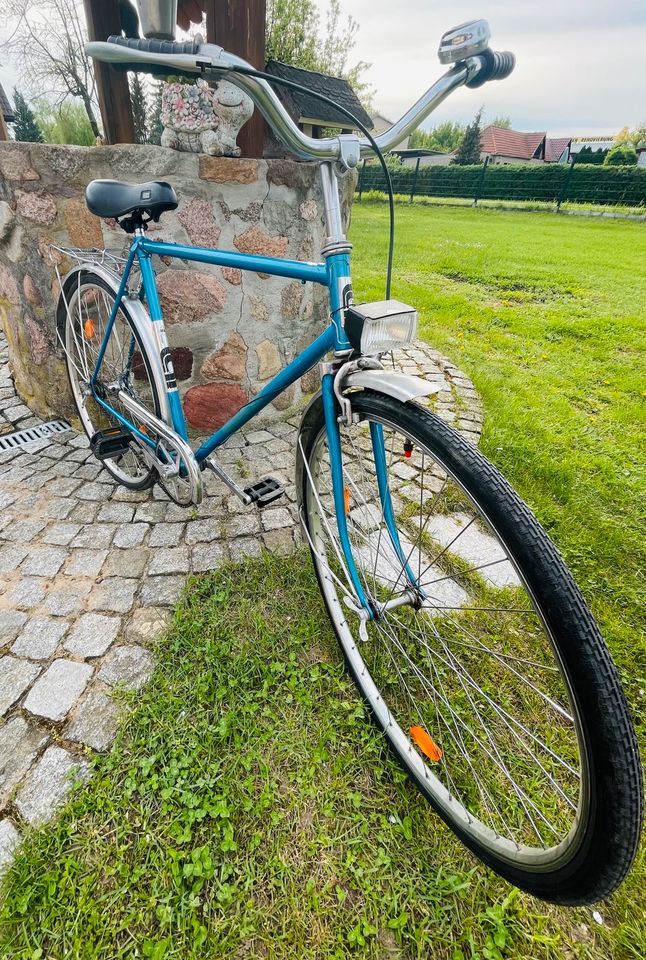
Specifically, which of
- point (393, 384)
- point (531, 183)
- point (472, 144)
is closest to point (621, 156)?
point (531, 183)

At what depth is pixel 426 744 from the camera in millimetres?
1249

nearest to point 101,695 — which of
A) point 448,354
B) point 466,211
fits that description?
point 448,354

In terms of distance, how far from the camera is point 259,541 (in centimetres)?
200

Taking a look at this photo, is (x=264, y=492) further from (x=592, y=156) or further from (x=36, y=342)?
(x=592, y=156)

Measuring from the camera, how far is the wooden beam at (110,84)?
2.29 metres

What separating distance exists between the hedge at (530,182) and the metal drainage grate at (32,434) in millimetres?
16109

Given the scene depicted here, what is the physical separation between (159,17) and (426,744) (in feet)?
6.20

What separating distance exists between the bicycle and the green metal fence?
1554cm

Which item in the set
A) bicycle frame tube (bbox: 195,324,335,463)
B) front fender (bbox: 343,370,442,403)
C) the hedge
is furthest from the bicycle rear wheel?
the hedge

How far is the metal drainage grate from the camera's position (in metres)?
2.52

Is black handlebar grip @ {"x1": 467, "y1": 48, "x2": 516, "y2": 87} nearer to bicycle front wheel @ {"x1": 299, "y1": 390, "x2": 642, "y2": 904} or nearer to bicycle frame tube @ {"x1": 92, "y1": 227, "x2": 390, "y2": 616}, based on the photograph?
bicycle frame tube @ {"x1": 92, "y1": 227, "x2": 390, "y2": 616}

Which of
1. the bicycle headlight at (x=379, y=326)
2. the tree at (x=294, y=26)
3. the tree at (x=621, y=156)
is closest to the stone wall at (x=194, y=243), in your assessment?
the bicycle headlight at (x=379, y=326)

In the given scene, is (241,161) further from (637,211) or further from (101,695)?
(637,211)

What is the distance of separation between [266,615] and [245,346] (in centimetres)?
148
